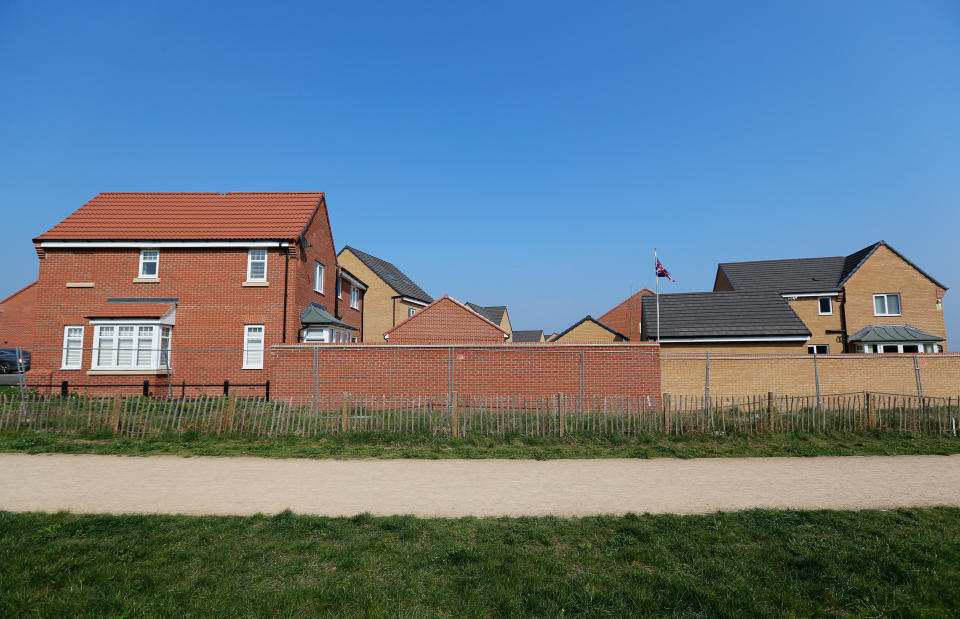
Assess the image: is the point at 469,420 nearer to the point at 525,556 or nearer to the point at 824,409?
the point at 525,556

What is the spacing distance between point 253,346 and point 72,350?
736 cm

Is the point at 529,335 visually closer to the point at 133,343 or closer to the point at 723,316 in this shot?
the point at 723,316

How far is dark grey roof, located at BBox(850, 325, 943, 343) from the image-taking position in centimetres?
2991

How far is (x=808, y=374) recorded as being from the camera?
1925 centimetres

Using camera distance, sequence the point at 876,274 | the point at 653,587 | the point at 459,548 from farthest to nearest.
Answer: the point at 876,274, the point at 459,548, the point at 653,587

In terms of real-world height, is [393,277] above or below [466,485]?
above

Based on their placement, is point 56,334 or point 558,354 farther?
point 56,334

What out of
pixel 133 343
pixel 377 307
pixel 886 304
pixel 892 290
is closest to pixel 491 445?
pixel 133 343

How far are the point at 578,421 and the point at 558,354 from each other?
5.10m

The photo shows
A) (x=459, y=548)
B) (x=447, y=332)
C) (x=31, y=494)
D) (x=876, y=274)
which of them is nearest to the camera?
(x=459, y=548)

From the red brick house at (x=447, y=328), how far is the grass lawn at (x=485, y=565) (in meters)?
15.7

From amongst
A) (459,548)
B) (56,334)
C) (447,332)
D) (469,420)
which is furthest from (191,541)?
(56,334)

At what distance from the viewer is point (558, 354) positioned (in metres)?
17.7

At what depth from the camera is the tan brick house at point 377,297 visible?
125 feet
